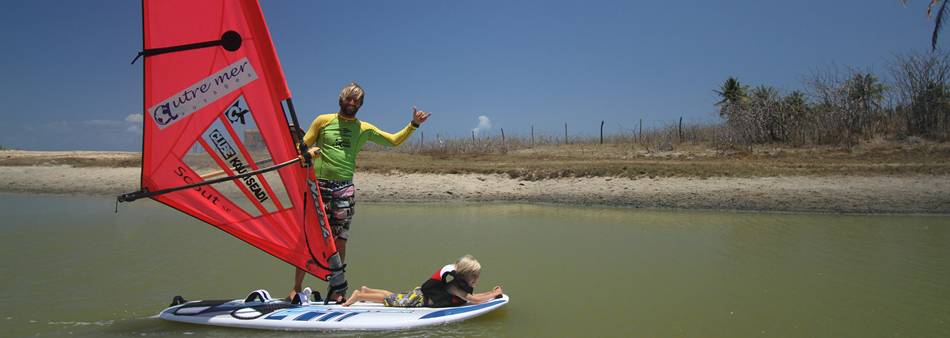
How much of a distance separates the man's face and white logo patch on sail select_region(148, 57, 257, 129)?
689 millimetres

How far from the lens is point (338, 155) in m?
4.50

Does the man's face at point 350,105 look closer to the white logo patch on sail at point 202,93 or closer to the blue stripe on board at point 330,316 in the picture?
the white logo patch on sail at point 202,93

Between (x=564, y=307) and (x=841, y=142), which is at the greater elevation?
(x=841, y=142)

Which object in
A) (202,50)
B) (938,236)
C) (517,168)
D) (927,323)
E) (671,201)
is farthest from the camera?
(517,168)

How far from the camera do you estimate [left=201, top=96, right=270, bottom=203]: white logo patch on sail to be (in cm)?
412

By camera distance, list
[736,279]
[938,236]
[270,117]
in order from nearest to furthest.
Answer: [270,117] < [736,279] < [938,236]

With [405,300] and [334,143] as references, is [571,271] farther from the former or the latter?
[334,143]

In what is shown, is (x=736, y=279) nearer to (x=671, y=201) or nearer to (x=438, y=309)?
(x=438, y=309)

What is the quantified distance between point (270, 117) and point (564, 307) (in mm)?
2789

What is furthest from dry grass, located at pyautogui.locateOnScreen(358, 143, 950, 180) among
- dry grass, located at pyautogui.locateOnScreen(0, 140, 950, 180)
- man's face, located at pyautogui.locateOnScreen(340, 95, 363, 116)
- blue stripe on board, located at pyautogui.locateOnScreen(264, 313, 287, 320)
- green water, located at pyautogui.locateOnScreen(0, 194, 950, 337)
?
blue stripe on board, located at pyautogui.locateOnScreen(264, 313, 287, 320)

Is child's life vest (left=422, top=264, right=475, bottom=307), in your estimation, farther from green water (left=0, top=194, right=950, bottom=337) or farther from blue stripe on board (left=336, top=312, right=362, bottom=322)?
blue stripe on board (left=336, top=312, right=362, bottom=322)

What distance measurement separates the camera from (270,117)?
4.19 m

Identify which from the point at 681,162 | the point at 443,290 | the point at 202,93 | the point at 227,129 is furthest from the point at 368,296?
the point at 681,162

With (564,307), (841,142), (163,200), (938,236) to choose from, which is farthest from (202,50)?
(841,142)
